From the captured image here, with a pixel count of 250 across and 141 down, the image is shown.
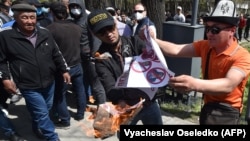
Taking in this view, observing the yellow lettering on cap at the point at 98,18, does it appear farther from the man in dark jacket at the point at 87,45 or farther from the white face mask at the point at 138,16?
the white face mask at the point at 138,16

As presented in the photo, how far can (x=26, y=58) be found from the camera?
140 inches

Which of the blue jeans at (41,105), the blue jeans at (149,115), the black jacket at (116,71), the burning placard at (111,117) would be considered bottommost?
the blue jeans at (41,105)

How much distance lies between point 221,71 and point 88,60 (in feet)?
9.60

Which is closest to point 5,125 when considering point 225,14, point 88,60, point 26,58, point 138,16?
point 26,58

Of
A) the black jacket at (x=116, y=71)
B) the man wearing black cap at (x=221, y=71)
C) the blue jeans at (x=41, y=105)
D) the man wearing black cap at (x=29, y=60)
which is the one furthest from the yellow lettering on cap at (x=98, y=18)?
the blue jeans at (x=41, y=105)

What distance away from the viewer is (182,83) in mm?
1896

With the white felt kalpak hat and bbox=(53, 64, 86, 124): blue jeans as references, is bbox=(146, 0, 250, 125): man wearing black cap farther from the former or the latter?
bbox=(53, 64, 86, 124): blue jeans

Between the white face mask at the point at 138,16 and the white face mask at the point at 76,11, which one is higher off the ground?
the white face mask at the point at 76,11

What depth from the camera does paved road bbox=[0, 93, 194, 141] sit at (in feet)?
14.2

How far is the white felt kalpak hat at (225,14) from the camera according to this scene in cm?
215

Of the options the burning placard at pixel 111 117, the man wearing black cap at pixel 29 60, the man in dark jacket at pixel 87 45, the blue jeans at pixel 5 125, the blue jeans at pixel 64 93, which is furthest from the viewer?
the man in dark jacket at pixel 87 45

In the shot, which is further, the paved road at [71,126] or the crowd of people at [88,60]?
the paved road at [71,126]

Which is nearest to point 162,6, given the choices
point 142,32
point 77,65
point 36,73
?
point 77,65

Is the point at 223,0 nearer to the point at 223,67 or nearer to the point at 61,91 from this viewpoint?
the point at 223,67
